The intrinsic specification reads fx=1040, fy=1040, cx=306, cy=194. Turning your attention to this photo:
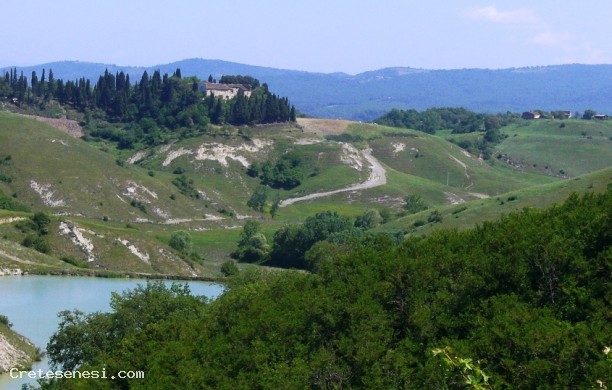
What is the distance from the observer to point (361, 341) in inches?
1281

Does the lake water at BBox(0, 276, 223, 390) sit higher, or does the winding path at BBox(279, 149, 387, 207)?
the lake water at BBox(0, 276, 223, 390)

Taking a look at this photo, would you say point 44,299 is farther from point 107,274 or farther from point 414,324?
point 414,324

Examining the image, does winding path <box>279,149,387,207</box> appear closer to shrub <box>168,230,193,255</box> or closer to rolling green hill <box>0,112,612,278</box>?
rolling green hill <box>0,112,612,278</box>

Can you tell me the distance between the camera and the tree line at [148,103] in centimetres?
17138

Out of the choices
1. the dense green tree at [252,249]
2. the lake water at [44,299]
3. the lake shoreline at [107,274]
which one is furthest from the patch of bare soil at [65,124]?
the lake water at [44,299]

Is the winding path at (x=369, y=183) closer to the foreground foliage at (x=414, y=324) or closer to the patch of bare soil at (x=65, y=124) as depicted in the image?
the patch of bare soil at (x=65, y=124)

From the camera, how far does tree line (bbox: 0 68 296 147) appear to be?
6747 inches

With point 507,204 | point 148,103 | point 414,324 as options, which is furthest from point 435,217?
point 148,103

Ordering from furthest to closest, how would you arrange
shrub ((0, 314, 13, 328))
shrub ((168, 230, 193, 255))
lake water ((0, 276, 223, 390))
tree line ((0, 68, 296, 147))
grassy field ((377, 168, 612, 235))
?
1. tree line ((0, 68, 296, 147))
2. shrub ((168, 230, 193, 255))
3. grassy field ((377, 168, 612, 235))
4. lake water ((0, 276, 223, 390))
5. shrub ((0, 314, 13, 328))

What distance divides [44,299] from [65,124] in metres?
107

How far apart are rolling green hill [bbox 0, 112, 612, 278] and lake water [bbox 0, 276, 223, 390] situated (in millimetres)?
3877

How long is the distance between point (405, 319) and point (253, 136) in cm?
13680

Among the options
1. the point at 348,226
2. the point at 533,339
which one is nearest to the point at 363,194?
the point at 348,226

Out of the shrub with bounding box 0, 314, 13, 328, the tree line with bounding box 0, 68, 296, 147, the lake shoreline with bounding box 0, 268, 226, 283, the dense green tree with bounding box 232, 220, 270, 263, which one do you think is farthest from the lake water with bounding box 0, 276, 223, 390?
the tree line with bounding box 0, 68, 296, 147
